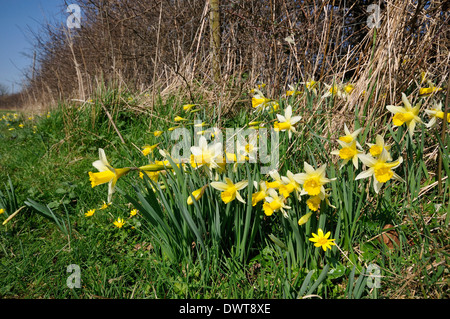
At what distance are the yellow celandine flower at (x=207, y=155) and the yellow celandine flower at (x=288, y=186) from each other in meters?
0.27

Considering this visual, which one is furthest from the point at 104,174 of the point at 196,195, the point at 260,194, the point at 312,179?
the point at 312,179

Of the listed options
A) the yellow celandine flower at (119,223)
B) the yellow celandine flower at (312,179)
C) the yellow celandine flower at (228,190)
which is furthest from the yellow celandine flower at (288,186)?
the yellow celandine flower at (119,223)

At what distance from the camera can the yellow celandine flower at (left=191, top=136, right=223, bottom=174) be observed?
1146 millimetres

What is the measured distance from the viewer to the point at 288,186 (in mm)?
1073

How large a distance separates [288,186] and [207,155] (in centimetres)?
35

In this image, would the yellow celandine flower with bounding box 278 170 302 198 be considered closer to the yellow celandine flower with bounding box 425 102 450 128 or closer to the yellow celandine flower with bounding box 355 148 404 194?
the yellow celandine flower with bounding box 355 148 404 194

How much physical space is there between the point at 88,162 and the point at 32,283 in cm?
157

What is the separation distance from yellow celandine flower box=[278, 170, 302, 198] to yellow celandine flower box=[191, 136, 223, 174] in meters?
0.27

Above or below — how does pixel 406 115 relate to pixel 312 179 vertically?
above

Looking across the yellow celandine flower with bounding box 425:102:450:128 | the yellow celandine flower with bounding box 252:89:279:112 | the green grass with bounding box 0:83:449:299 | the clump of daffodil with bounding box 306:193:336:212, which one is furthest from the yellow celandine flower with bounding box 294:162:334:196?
the yellow celandine flower with bounding box 252:89:279:112

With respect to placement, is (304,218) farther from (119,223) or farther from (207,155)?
(119,223)

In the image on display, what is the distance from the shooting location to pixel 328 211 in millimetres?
1269

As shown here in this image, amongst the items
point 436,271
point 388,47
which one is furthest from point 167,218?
point 388,47
